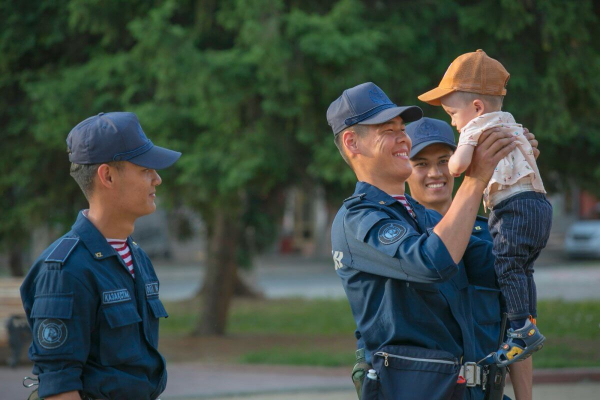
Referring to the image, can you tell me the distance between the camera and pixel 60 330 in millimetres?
2682

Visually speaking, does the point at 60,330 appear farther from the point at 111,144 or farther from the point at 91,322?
Result: the point at 111,144

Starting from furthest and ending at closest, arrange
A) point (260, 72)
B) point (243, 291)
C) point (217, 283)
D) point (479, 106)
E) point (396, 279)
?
1. point (243, 291)
2. point (217, 283)
3. point (260, 72)
4. point (479, 106)
5. point (396, 279)

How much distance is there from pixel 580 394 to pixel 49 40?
7752mm

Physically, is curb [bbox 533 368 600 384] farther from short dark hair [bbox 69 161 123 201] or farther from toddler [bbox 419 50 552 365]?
short dark hair [bbox 69 161 123 201]

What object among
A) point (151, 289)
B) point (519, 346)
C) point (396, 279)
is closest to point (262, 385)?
point (151, 289)

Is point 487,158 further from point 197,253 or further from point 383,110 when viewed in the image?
point 197,253

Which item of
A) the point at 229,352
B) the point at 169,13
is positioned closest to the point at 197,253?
the point at 229,352

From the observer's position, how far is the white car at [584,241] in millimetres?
29047

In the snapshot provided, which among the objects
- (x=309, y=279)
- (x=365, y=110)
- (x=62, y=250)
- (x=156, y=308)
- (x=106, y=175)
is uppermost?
(x=365, y=110)

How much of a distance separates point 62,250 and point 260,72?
645cm

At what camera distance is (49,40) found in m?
10.6

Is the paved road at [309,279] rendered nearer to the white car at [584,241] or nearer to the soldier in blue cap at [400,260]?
the white car at [584,241]

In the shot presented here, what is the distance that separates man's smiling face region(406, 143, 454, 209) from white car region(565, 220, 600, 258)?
1056 inches

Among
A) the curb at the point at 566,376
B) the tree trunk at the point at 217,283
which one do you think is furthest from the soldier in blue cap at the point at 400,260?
the tree trunk at the point at 217,283
